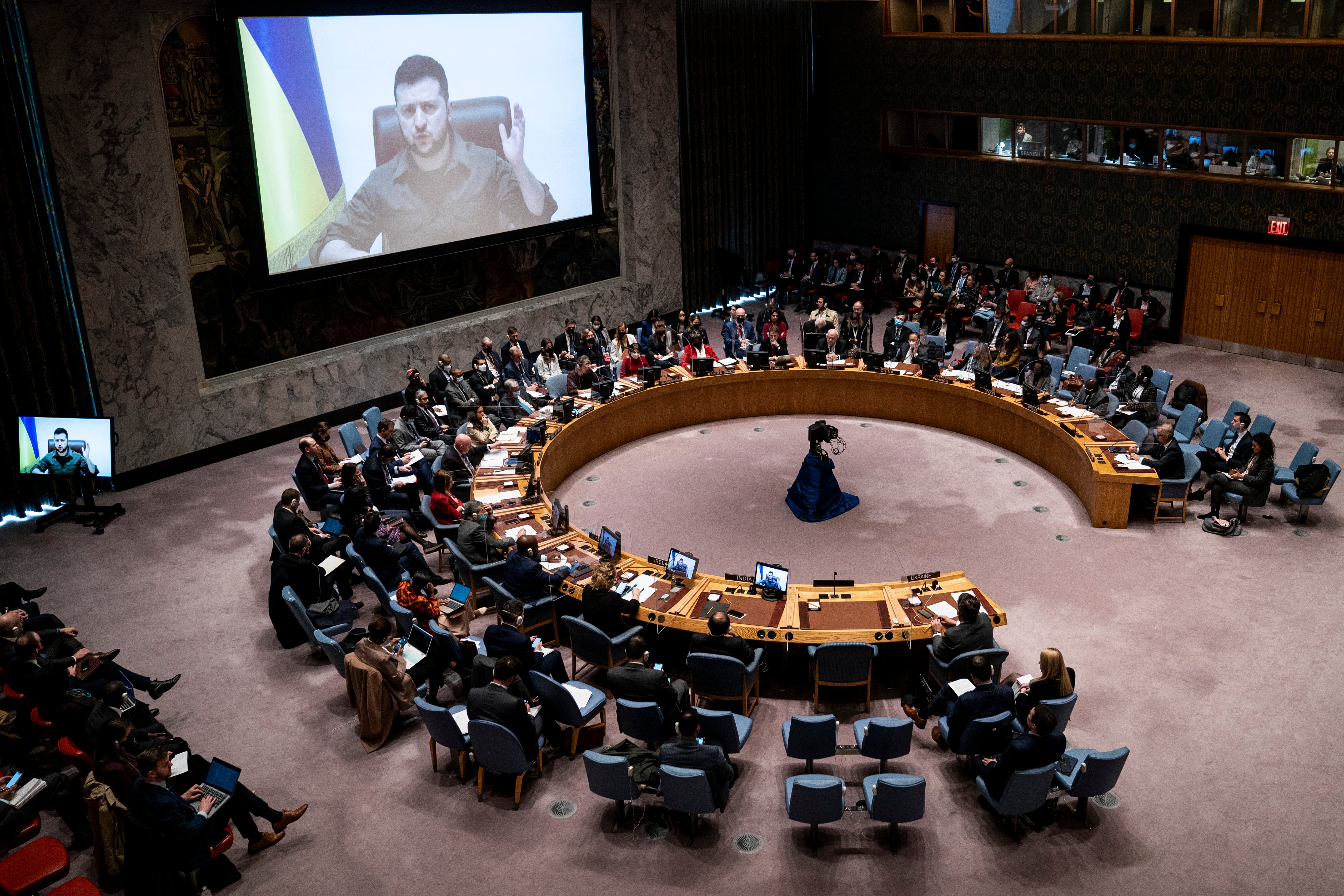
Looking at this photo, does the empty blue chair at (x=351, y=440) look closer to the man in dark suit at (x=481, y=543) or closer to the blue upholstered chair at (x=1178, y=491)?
the man in dark suit at (x=481, y=543)

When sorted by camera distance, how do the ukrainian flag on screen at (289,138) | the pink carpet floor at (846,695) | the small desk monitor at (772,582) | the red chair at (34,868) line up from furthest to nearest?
the ukrainian flag on screen at (289,138) < the small desk monitor at (772,582) < the pink carpet floor at (846,695) < the red chair at (34,868)

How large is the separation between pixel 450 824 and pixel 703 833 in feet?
5.48

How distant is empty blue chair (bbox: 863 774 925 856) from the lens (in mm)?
6207

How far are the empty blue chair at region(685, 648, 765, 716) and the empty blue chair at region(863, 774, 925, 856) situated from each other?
1.33 metres

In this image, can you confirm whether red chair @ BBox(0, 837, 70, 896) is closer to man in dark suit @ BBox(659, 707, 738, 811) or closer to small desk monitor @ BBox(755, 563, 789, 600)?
man in dark suit @ BBox(659, 707, 738, 811)

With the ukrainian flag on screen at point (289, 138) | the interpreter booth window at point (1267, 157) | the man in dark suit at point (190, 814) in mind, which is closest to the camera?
the man in dark suit at point (190, 814)

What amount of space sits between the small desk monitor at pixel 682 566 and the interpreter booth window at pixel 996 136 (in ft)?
42.3

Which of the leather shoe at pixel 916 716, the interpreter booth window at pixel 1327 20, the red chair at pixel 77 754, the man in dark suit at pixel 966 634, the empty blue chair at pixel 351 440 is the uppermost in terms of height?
the interpreter booth window at pixel 1327 20

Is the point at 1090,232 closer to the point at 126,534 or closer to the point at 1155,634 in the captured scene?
the point at 1155,634

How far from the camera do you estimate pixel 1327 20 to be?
14.1 metres

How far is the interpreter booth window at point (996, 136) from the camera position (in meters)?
18.5

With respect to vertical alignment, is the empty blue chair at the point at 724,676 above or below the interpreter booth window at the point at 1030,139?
below

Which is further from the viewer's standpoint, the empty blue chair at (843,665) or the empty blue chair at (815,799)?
the empty blue chair at (843,665)

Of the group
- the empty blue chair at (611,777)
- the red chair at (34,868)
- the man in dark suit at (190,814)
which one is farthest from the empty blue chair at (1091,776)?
the red chair at (34,868)
